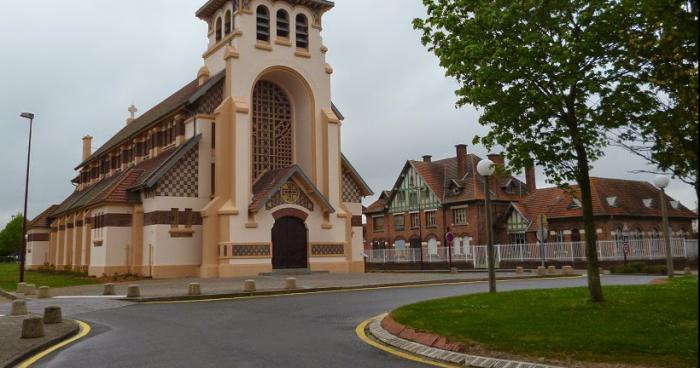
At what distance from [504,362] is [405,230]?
48.6 meters

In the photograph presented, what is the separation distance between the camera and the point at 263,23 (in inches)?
1319

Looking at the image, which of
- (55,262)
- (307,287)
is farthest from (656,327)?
(55,262)

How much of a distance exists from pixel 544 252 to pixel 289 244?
1862 cm

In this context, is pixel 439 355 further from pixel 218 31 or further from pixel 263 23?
pixel 218 31

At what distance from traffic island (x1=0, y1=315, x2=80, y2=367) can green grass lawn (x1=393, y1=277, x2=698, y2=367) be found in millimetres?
6027

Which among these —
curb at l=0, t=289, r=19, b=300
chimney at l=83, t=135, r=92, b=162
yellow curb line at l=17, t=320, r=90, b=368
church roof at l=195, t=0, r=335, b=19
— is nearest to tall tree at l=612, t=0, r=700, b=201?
yellow curb line at l=17, t=320, r=90, b=368

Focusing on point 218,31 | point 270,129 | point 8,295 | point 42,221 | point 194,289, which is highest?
point 218,31

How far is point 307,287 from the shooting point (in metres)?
21.1

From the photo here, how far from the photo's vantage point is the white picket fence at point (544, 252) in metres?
38.5

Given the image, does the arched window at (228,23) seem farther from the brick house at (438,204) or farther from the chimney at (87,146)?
the chimney at (87,146)

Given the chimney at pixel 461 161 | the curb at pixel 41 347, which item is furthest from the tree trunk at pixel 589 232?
the chimney at pixel 461 161

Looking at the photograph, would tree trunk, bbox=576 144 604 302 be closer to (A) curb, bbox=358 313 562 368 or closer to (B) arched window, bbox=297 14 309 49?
(A) curb, bbox=358 313 562 368

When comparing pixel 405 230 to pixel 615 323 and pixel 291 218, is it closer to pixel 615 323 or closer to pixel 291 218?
pixel 291 218

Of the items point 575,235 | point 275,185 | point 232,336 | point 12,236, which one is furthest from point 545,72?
point 12,236
